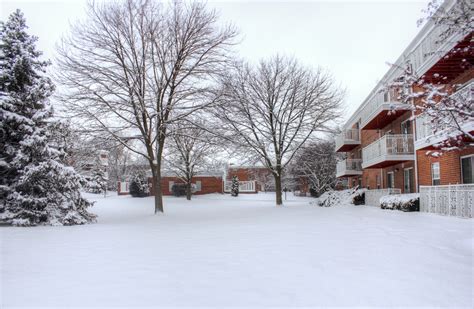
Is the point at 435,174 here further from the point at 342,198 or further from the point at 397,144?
the point at 342,198

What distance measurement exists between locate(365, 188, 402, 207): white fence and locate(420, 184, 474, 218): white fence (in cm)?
418

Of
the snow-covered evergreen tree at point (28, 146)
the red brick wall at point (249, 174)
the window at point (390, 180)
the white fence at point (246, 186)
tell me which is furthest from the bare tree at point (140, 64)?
the red brick wall at point (249, 174)

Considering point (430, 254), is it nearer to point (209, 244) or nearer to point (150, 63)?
point (209, 244)

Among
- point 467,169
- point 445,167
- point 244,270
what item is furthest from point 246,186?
point 244,270

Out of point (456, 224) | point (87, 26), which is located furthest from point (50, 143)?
point (456, 224)

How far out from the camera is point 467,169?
12969mm

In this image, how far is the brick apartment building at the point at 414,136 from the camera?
39.4ft

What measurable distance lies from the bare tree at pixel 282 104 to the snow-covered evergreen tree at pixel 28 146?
11140 millimetres

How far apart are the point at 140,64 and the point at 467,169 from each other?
1461 cm

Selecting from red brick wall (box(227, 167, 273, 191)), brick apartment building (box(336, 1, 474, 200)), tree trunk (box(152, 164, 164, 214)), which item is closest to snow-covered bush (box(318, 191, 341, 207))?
brick apartment building (box(336, 1, 474, 200))

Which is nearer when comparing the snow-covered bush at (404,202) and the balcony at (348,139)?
the snow-covered bush at (404,202)

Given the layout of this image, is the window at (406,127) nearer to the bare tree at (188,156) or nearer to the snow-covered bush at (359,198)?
the snow-covered bush at (359,198)

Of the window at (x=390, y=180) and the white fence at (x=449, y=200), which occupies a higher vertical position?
the window at (x=390, y=180)

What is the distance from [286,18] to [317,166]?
75.5ft
